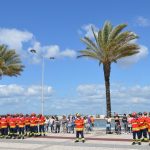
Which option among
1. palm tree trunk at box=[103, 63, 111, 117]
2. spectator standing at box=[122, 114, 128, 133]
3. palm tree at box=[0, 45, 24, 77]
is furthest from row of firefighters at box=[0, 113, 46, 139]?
palm tree at box=[0, 45, 24, 77]

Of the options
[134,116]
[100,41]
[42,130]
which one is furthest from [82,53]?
[134,116]

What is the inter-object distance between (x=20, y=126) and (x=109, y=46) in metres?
11.9

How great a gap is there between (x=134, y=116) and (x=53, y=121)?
451 inches

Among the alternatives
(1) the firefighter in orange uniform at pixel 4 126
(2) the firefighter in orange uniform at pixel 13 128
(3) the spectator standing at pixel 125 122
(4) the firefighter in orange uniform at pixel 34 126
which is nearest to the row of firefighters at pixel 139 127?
(3) the spectator standing at pixel 125 122

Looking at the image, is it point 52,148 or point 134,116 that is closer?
point 52,148

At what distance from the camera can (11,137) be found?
3008 centimetres

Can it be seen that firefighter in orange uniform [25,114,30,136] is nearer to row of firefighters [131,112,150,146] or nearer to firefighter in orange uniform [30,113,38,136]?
firefighter in orange uniform [30,113,38,136]

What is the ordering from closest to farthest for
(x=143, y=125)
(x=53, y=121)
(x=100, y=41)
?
1. (x=143, y=125)
2. (x=53, y=121)
3. (x=100, y=41)

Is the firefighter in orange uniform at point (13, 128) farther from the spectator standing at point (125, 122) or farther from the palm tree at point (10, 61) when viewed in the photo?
the palm tree at point (10, 61)

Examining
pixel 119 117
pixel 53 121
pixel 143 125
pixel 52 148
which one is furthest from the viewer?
pixel 53 121

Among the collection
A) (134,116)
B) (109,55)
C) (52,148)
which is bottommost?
(52,148)

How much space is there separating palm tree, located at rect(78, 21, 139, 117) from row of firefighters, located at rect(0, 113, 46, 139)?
8366mm

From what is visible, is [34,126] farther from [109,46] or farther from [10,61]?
[10,61]

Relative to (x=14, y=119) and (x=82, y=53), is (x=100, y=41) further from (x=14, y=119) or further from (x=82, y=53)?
(x=14, y=119)
